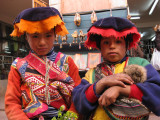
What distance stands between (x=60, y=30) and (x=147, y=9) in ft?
20.8

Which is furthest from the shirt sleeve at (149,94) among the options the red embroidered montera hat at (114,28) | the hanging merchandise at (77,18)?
the hanging merchandise at (77,18)

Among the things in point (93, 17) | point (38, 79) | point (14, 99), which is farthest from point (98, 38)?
point (93, 17)

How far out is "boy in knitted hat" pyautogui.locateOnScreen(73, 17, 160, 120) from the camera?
0.75 meters

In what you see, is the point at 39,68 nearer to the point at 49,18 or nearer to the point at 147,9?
the point at 49,18

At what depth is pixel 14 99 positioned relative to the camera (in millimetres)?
966

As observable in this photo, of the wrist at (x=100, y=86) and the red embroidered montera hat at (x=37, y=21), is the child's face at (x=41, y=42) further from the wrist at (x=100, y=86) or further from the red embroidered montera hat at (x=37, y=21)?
the wrist at (x=100, y=86)

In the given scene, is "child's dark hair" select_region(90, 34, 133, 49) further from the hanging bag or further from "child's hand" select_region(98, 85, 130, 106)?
the hanging bag

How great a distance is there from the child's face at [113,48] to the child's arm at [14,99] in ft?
1.93

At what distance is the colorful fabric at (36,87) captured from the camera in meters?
0.94

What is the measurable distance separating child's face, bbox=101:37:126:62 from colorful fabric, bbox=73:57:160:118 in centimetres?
6

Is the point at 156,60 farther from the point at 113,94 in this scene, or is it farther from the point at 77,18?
the point at 113,94

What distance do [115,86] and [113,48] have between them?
0.25m

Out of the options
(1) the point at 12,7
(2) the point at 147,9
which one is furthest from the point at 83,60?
(2) the point at 147,9

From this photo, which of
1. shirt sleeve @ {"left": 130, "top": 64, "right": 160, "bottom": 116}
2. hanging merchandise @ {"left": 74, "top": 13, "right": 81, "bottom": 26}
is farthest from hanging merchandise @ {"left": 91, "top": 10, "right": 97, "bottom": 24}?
shirt sleeve @ {"left": 130, "top": 64, "right": 160, "bottom": 116}
